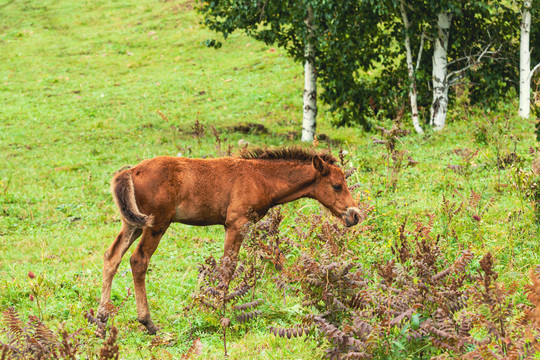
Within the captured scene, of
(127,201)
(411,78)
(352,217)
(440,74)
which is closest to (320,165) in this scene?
(352,217)

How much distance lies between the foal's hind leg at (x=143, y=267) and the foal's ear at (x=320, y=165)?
221 cm

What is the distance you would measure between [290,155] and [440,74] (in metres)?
9.43

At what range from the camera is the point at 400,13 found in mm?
15539

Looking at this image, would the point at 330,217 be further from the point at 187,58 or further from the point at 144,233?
the point at 187,58

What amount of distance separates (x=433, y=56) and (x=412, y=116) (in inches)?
74.0

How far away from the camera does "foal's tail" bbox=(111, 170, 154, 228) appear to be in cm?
621

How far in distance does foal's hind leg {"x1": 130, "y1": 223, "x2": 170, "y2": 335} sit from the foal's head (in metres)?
2.24

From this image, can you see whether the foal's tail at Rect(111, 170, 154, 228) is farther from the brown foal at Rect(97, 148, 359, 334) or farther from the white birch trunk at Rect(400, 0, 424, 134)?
the white birch trunk at Rect(400, 0, 424, 134)

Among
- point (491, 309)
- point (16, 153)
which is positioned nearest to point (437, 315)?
point (491, 309)

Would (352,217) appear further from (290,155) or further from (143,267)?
(143,267)

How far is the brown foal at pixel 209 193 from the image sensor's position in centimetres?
662

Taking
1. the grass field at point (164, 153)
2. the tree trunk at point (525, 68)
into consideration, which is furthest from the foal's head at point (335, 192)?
the tree trunk at point (525, 68)

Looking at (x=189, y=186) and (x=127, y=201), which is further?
(x=189, y=186)

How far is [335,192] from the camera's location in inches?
294
